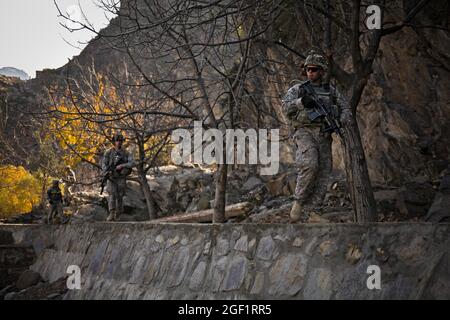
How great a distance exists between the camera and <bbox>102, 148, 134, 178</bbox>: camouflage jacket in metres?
9.52

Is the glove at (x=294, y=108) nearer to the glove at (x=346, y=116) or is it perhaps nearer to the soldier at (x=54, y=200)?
the glove at (x=346, y=116)

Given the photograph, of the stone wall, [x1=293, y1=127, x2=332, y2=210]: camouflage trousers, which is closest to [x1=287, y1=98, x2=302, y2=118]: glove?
[x1=293, y1=127, x2=332, y2=210]: camouflage trousers

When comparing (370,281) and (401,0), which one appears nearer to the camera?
(370,281)

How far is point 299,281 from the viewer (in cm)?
379

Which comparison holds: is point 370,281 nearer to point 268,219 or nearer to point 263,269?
point 263,269

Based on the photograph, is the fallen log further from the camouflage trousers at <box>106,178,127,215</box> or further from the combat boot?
the combat boot

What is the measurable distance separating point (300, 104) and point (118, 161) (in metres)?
5.60

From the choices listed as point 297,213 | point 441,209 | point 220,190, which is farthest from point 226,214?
point 297,213

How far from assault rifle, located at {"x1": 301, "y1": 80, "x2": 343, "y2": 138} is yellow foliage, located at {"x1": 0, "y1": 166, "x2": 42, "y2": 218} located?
19.9 m

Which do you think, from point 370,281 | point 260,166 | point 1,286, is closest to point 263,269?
point 370,281

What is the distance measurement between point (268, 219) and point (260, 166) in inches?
290

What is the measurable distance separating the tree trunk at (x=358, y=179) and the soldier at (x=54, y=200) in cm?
881
